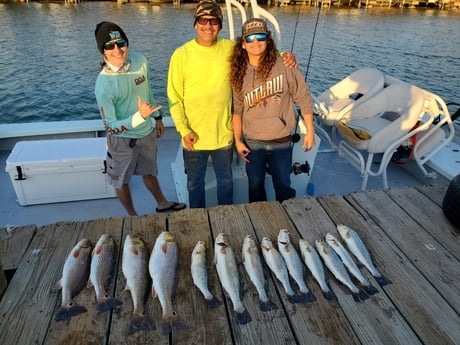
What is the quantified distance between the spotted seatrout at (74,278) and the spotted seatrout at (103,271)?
5 centimetres

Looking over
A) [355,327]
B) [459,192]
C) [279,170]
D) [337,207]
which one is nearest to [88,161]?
[279,170]

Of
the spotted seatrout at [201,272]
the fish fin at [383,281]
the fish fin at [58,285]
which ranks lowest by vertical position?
→ the fish fin at [383,281]

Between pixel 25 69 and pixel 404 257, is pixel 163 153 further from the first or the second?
pixel 25 69

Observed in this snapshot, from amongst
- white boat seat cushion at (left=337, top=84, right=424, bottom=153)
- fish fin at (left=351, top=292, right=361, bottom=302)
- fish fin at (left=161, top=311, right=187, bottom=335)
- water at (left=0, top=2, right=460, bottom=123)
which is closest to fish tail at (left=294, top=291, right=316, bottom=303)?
fish fin at (left=351, top=292, right=361, bottom=302)

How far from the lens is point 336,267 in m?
2.18

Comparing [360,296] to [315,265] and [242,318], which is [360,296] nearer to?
[315,265]

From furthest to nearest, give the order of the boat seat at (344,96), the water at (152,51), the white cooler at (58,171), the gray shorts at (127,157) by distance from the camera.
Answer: the water at (152,51), the boat seat at (344,96), the white cooler at (58,171), the gray shorts at (127,157)

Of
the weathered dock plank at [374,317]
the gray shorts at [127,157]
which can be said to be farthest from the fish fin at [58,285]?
the weathered dock plank at [374,317]

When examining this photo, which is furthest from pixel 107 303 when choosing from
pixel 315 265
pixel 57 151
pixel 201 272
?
pixel 57 151

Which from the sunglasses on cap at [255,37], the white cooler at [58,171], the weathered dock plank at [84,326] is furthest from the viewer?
the white cooler at [58,171]

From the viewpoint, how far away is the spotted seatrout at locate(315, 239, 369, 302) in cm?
203

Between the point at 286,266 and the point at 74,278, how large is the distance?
132cm

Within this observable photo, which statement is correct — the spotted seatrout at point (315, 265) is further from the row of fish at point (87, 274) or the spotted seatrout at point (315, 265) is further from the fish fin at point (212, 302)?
the row of fish at point (87, 274)

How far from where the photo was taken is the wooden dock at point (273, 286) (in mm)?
1778
